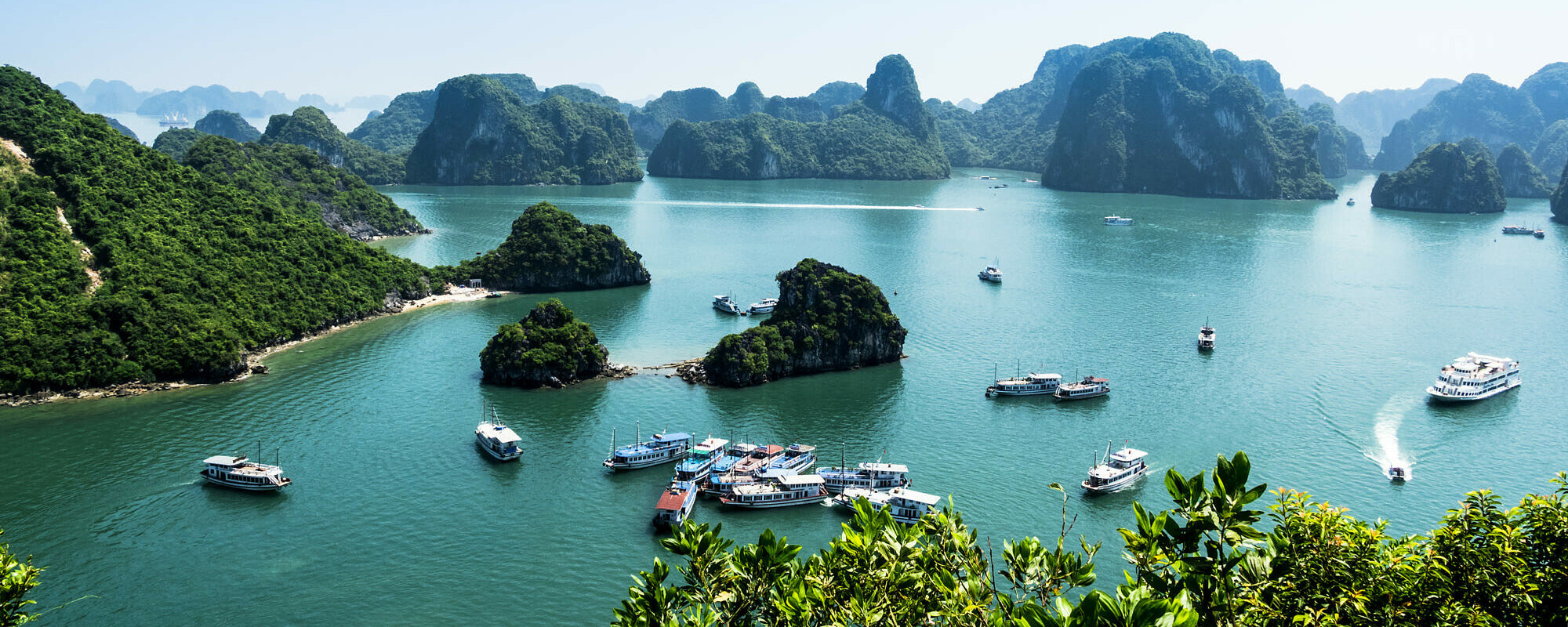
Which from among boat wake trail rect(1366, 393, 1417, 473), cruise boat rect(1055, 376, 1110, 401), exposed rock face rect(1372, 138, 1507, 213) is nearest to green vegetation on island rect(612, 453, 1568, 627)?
boat wake trail rect(1366, 393, 1417, 473)

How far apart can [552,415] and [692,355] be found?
14.8 m

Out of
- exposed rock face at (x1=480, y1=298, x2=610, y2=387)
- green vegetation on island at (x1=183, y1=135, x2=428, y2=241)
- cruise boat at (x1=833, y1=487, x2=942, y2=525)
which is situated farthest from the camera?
green vegetation on island at (x1=183, y1=135, x2=428, y2=241)

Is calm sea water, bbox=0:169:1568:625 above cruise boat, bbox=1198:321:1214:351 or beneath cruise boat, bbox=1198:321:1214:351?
beneath

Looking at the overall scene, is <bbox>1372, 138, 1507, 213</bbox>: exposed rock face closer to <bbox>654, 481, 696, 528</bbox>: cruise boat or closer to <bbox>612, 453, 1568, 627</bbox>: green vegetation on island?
<bbox>654, 481, 696, 528</bbox>: cruise boat

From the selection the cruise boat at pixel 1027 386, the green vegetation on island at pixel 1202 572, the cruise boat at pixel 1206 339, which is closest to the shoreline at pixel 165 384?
the cruise boat at pixel 1027 386

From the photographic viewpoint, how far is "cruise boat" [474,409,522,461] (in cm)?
4744

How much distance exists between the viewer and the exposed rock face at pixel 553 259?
299ft

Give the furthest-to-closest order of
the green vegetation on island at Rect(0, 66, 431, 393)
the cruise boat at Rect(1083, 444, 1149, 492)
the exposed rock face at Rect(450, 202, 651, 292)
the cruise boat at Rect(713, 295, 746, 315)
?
the exposed rock face at Rect(450, 202, 651, 292) → the cruise boat at Rect(713, 295, 746, 315) → the green vegetation on island at Rect(0, 66, 431, 393) → the cruise boat at Rect(1083, 444, 1149, 492)

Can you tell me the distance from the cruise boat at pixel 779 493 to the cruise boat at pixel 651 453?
16.5 ft

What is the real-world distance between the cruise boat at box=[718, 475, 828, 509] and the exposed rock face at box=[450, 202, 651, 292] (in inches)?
2112

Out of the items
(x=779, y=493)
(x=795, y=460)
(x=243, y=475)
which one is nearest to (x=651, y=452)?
(x=795, y=460)

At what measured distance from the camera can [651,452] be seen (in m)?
47.0

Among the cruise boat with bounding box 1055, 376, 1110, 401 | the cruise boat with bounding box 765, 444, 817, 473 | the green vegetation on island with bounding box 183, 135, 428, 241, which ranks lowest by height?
the cruise boat with bounding box 765, 444, 817, 473

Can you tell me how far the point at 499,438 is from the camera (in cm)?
4750
